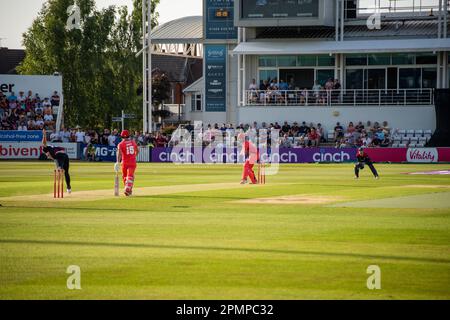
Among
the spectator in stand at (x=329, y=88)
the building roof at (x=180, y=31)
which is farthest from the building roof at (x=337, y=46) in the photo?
the building roof at (x=180, y=31)

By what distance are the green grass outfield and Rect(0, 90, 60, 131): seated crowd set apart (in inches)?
1204

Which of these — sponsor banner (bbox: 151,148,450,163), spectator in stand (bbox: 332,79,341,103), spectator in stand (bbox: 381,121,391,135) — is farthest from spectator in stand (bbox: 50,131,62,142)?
spectator in stand (bbox: 381,121,391,135)

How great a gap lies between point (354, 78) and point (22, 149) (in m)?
22.3

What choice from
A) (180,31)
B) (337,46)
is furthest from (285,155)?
(180,31)

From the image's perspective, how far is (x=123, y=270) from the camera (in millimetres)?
12617

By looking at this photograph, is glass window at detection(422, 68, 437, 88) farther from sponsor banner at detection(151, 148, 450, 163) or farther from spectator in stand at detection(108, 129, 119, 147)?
spectator in stand at detection(108, 129, 119, 147)

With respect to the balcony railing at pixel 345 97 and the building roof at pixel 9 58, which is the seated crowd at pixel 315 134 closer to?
the balcony railing at pixel 345 97

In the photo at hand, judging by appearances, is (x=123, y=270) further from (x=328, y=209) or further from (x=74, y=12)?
(x=74, y=12)

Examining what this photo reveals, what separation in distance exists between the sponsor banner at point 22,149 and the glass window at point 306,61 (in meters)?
16.2

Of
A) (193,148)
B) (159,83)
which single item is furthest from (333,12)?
(159,83)

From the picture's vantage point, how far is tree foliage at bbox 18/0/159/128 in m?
73.8

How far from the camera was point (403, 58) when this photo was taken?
5859 centimetres

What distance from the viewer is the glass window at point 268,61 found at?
Result: 61000 millimetres
